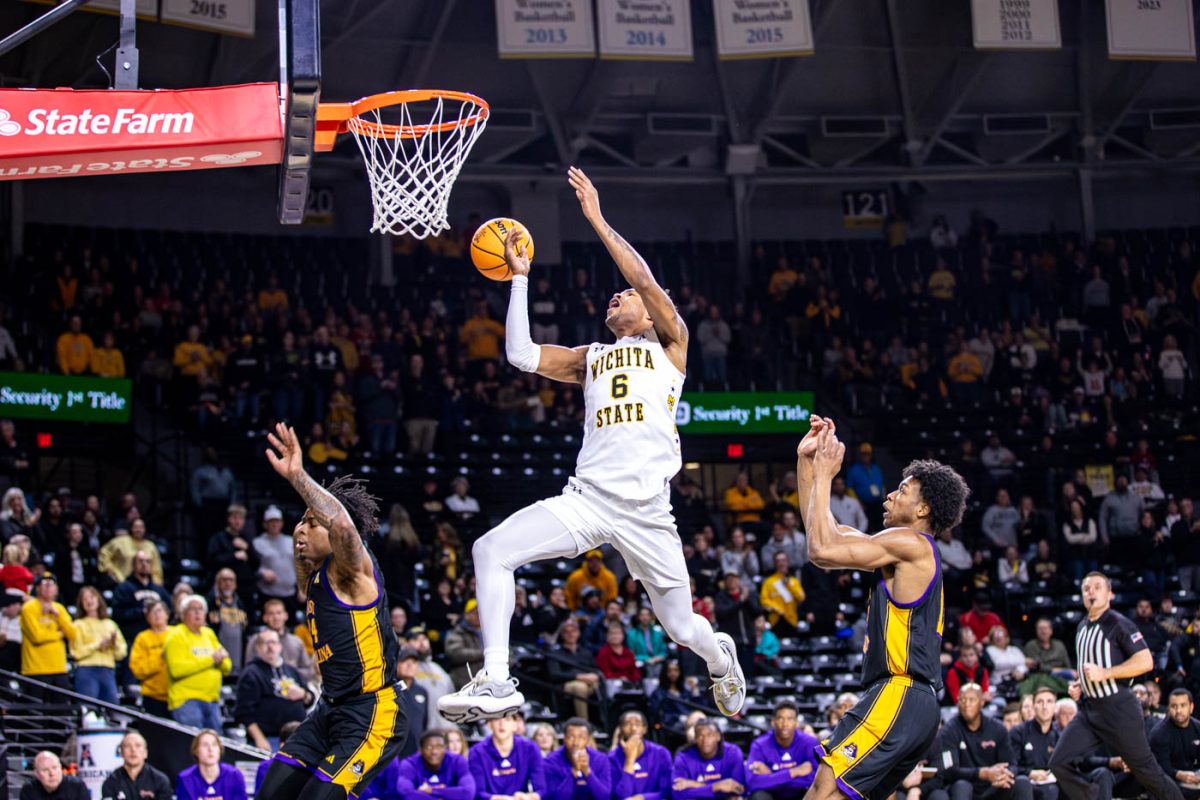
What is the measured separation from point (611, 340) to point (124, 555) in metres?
9.05

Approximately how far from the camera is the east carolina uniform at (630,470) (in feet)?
29.3

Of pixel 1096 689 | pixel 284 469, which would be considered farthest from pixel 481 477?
pixel 284 469

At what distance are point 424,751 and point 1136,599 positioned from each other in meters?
11.6

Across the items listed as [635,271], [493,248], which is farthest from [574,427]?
[635,271]

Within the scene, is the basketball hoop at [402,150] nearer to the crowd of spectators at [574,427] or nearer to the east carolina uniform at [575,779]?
the crowd of spectators at [574,427]

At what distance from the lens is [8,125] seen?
8430 millimetres

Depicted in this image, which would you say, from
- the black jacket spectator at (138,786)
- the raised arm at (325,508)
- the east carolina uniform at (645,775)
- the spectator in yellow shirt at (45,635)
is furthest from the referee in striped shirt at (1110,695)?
the spectator in yellow shirt at (45,635)

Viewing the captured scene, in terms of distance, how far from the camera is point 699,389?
25.8 metres

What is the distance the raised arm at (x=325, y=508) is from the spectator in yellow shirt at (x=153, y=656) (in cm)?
707

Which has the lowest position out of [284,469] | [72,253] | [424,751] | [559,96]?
[424,751]

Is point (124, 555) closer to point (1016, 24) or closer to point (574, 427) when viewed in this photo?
point (574, 427)

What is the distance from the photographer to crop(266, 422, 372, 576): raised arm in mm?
8141

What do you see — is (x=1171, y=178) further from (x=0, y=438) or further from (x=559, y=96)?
(x=0, y=438)

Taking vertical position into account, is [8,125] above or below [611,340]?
above
